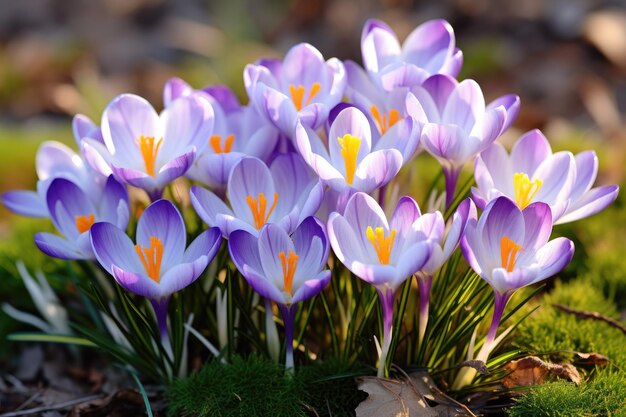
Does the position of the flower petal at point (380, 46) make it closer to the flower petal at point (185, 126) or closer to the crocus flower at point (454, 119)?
the crocus flower at point (454, 119)

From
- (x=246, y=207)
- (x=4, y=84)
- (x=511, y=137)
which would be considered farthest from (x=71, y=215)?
(x=4, y=84)

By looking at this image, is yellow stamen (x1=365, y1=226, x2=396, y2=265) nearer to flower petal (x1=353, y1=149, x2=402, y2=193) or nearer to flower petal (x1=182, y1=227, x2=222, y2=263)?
flower petal (x1=353, y1=149, x2=402, y2=193)

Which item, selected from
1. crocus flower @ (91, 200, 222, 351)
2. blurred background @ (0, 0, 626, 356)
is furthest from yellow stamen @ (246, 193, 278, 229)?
blurred background @ (0, 0, 626, 356)

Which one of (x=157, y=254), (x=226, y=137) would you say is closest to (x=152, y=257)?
(x=157, y=254)

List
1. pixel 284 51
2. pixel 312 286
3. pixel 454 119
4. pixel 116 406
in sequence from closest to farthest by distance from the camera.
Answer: pixel 312 286, pixel 454 119, pixel 116 406, pixel 284 51

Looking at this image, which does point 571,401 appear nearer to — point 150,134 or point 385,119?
point 385,119

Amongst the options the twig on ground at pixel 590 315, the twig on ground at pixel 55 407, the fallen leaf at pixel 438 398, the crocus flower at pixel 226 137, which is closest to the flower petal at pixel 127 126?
the crocus flower at pixel 226 137
